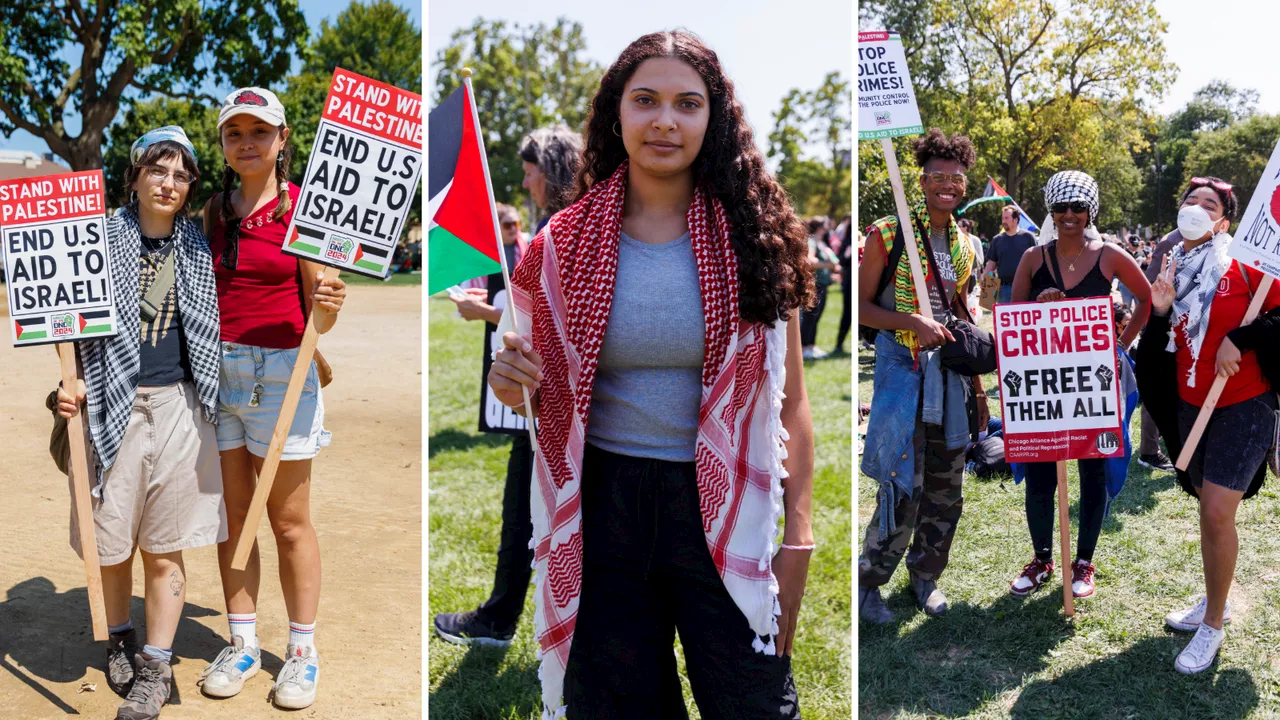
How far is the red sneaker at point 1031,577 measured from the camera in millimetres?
4652

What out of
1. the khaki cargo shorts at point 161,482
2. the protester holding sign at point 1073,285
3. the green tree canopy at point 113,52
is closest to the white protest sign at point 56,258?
the khaki cargo shorts at point 161,482

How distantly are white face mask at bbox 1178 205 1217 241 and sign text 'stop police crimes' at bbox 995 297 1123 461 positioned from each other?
0.53m

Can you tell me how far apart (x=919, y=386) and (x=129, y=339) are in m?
3.05

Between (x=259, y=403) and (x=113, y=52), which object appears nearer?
(x=259, y=403)

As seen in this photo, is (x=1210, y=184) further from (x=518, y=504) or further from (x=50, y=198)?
(x=50, y=198)

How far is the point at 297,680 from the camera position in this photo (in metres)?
3.85

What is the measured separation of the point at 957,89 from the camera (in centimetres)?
481

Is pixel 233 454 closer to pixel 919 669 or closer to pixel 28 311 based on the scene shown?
pixel 28 311

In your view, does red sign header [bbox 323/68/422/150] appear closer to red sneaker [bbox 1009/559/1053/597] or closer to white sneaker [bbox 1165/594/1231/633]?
red sneaker [bbox 1009/559/1053/597]

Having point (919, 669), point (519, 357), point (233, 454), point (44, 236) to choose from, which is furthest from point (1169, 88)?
point (44, 236)

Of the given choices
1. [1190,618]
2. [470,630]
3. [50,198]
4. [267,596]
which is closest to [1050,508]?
[1190,618]

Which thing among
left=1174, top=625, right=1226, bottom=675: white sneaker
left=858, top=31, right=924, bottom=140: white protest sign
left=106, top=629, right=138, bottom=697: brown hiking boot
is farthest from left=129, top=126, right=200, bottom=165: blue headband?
left=1174, top=625, right=1226, bottom=675: white sneaker

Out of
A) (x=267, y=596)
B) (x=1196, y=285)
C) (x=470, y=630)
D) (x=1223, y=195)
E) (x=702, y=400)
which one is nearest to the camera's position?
(x=702, y=400)

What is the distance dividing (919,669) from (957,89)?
102 inches
